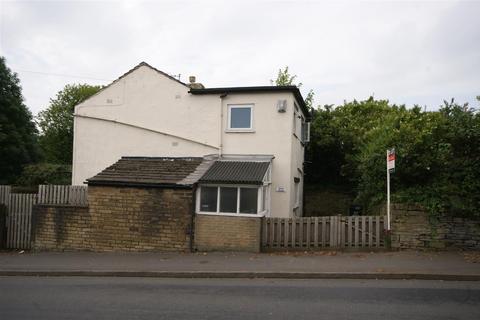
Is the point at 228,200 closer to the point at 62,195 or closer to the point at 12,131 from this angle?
the point at 62,195

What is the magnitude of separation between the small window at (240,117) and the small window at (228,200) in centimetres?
360

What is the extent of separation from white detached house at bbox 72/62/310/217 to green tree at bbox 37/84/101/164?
28.8 m

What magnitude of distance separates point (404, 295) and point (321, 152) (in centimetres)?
1551

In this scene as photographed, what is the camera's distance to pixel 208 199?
1252 centimetres

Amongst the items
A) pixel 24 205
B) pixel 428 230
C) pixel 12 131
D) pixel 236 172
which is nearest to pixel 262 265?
pixel 236 172

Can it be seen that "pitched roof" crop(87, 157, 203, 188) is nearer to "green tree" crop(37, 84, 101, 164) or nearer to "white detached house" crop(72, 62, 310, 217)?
"white detached house" crop(72, 62, 310, 217)

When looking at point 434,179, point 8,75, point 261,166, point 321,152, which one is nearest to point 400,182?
point 434,179

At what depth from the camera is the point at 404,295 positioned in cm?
723

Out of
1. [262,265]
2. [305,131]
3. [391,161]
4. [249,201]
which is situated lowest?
[262,265]

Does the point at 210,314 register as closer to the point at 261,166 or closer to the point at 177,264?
the point at 177,264

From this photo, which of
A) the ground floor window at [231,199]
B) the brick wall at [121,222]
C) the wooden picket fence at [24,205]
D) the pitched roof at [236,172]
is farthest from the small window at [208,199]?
the wooden picket fence at [24,205]

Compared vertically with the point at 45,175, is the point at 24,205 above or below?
below

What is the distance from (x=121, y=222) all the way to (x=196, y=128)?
15.6ft

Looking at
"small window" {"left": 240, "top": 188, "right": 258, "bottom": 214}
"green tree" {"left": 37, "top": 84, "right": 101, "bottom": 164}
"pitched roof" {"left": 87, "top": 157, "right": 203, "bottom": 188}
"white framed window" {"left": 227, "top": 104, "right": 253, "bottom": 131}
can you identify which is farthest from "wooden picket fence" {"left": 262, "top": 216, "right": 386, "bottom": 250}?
"green tree" {"left": 37, "top": 84, "right": 101, "bottom": 164}
